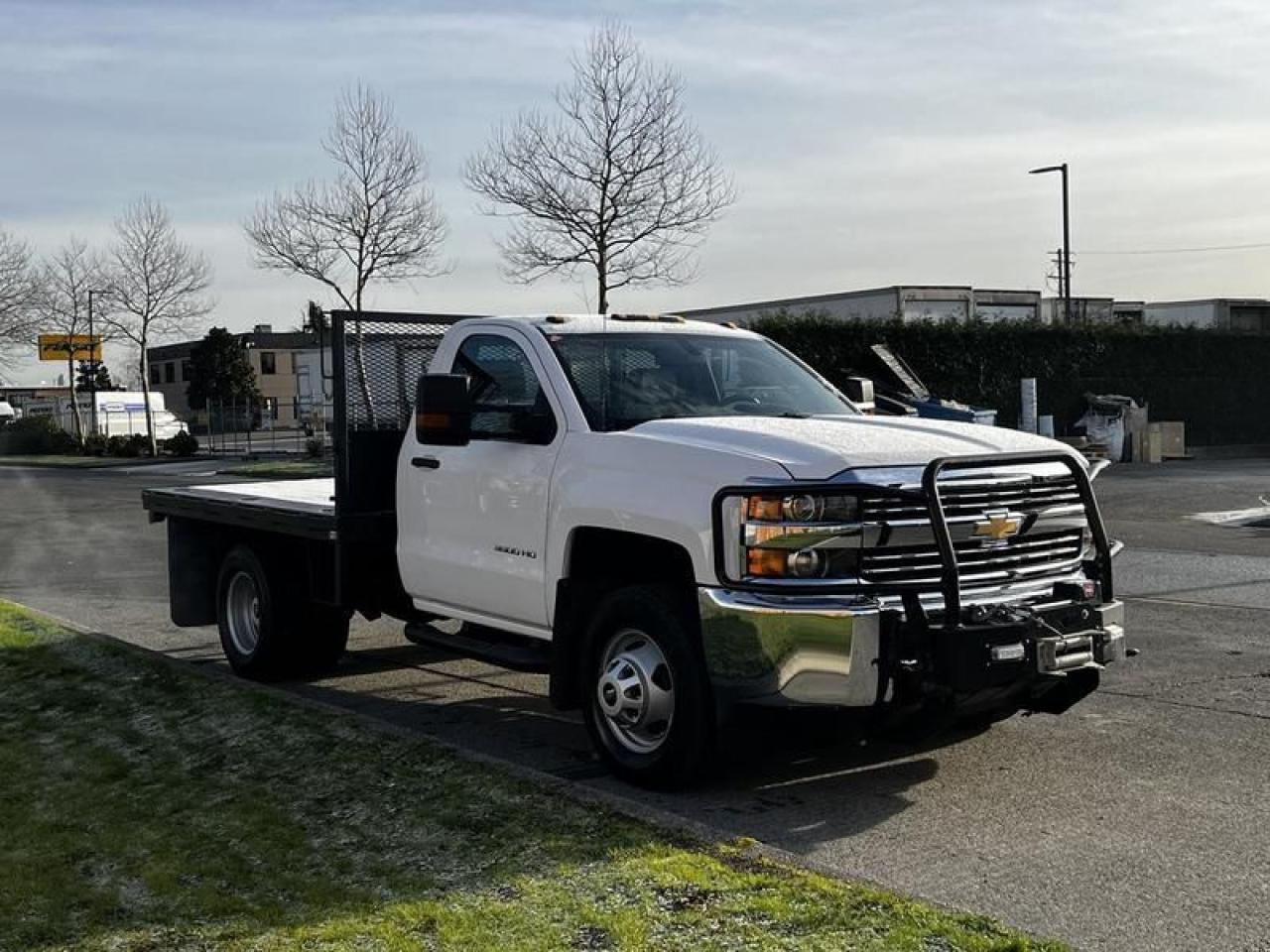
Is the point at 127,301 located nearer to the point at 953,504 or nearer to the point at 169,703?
the point at 169,703

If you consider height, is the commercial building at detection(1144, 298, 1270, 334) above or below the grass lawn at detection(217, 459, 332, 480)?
above

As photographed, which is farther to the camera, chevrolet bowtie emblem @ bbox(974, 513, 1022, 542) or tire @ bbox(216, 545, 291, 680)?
tire @ bbox(216, 545, 291, 680)

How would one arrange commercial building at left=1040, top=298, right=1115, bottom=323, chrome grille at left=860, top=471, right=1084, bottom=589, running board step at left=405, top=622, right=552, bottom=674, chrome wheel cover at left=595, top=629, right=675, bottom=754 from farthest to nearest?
commercial building at left=1040, top=298, right=1115, bottom=323
running board step at left=405, top=622, right=552, bottom=674
chrome wheel cover at left=595, top=629, right=675, bottom=754
chrome grille at left=860, top=471, right=1084, bottom=589

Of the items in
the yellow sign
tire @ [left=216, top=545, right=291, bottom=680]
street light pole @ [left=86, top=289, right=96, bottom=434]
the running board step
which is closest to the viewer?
the running board step

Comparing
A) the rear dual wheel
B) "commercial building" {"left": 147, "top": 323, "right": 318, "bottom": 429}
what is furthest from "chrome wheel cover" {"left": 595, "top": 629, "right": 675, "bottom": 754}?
"commercial building" {"left": 147, "top": 323, "right": 318, "bottom": 429}

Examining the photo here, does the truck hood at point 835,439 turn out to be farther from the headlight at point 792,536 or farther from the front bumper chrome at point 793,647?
the front bumper chrome at point 793,647

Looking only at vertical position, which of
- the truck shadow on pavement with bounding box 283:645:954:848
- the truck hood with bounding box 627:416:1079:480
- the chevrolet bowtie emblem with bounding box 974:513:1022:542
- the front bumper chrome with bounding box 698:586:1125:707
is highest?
the truck hood with bounding box 627:416:1079:480

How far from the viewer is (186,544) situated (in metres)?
9.73

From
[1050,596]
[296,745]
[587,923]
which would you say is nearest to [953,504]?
[1050,596]

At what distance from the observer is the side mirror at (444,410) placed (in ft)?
21.8

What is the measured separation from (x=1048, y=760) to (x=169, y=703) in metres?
4.78

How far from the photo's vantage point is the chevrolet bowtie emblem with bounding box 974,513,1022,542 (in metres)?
5.75

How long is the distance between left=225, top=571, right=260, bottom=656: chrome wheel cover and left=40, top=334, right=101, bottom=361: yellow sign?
171ft

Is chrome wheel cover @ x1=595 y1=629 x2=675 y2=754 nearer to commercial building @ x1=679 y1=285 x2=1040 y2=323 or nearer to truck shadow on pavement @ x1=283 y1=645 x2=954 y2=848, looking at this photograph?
truck shadow on pavement @ x1=283 y1=645 x2=954 y2=848
